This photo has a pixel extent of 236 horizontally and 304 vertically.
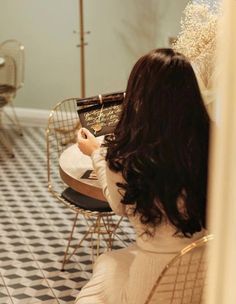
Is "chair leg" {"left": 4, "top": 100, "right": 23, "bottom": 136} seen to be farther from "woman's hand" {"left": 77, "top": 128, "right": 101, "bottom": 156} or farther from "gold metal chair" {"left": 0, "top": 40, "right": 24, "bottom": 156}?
"woman's hand" {"left": 77, "top": 128, "right": 101, "bottom": 156}

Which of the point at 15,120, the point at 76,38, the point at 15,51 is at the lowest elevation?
the point at 15,120

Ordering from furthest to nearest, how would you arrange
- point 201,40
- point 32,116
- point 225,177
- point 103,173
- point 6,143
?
point 32,116
point 6,143
point 201,40
point 103,173
point 225,177

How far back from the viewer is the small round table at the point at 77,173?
2375mm

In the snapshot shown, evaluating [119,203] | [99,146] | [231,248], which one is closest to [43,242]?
[99,146]

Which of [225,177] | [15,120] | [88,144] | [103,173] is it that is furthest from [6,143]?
[225,177]

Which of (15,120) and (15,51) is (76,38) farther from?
(15,120)

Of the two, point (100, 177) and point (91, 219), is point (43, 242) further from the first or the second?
point (100, 177)

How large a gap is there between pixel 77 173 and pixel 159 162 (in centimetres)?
82

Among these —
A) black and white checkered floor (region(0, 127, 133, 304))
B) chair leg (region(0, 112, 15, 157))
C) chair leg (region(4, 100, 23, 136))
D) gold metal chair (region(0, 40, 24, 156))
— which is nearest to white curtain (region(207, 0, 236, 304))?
black and white checkered floor (region(0, 127, 133, 304))

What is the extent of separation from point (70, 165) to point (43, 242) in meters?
1.04

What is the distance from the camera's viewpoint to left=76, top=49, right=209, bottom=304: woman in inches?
68.6

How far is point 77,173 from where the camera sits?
2.52 m

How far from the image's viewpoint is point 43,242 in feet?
11.5

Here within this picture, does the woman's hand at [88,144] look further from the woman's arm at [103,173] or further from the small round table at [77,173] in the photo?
the small round table at [77,173]
